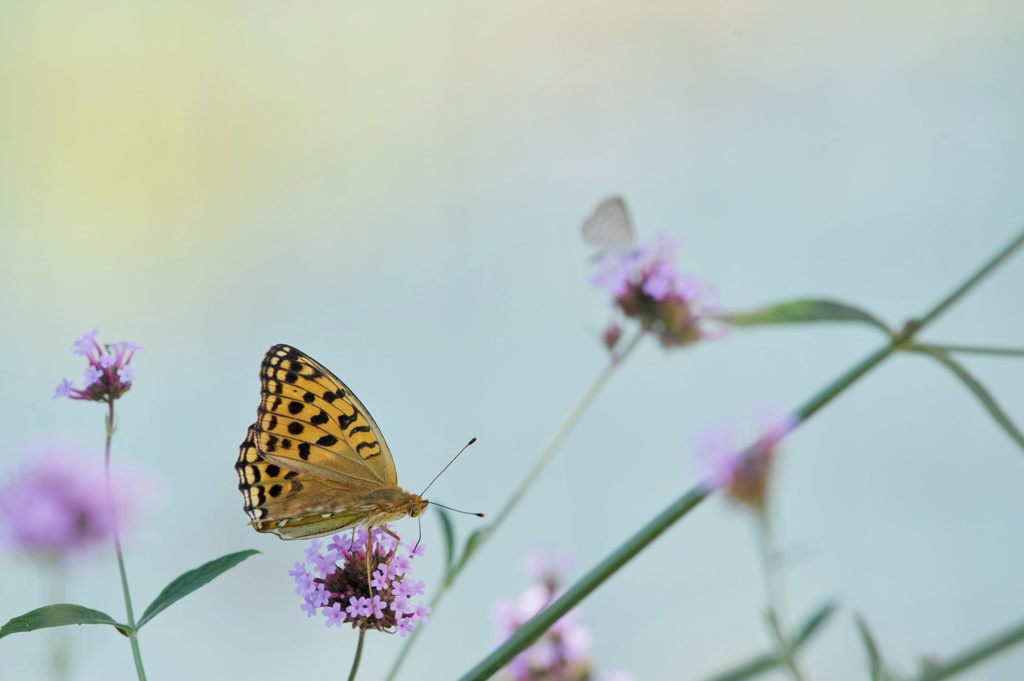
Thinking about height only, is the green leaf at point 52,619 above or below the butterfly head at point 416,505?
below

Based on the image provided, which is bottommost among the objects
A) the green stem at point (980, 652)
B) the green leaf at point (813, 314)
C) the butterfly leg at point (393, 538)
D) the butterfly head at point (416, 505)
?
the green stem at point (980, 652)

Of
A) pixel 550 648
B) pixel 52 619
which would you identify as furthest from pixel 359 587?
pixel 550 648

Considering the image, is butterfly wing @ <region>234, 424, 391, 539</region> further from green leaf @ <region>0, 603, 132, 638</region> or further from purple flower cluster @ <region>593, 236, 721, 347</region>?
purple flower cluster @ <region>593, 236, 721, 347</region>

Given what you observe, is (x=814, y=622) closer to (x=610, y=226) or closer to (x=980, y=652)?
(x=980, y=652)

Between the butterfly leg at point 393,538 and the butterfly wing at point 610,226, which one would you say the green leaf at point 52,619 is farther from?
the butterfly wing at point 610,226

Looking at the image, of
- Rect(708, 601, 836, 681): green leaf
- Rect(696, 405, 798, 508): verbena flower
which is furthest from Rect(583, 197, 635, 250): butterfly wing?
Rect(708, 601, 836, 681): green leaf

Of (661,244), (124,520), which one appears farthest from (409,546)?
(661,244)

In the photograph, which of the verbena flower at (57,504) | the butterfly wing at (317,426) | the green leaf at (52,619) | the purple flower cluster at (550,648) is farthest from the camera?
the purple flower cluster at (550,648)

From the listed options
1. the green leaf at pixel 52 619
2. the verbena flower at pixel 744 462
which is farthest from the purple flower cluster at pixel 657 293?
the green leaf at pixel 52 619
